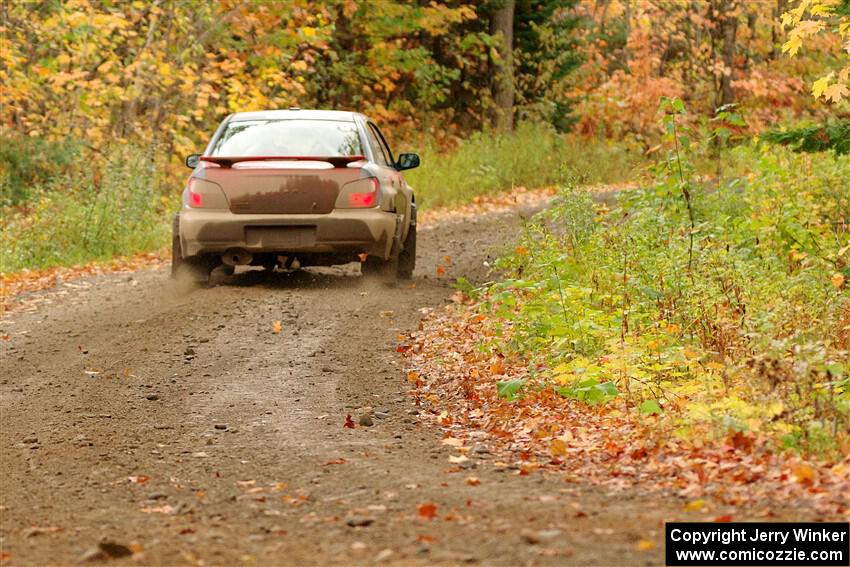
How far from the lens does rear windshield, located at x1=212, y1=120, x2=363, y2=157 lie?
1330cm

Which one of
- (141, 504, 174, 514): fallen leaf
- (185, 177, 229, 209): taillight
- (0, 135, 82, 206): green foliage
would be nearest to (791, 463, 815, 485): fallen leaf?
(141, 504, 174, 514): fallen leaf

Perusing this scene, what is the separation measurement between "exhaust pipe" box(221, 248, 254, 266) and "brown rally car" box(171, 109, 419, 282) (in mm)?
11

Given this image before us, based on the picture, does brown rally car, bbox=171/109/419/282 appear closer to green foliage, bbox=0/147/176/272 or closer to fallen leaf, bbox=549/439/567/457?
green foliage, bbox=0/147/176/272

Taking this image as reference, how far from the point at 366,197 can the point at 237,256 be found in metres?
1.52

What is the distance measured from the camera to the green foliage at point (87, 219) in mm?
17344

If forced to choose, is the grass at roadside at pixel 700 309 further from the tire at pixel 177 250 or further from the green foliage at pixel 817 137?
the tire at pixel 177 250

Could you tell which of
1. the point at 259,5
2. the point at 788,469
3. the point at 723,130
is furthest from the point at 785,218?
the point at 259,5

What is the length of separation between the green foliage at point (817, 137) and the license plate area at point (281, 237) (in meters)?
5.14

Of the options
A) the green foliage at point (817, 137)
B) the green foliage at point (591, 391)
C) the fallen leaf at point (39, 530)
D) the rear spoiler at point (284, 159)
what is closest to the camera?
the fallen leaf at point (39, 530)

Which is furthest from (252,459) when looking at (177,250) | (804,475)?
(177,250)

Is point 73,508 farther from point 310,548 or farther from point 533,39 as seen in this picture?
point 533,39

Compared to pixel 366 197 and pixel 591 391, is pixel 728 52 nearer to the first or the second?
pixel 366 197

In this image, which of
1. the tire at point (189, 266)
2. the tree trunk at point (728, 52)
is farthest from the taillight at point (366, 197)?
the tree trunk at point (728, 52)

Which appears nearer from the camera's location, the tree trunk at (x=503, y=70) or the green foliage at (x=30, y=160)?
the green foliage at (x=30, y=160)
